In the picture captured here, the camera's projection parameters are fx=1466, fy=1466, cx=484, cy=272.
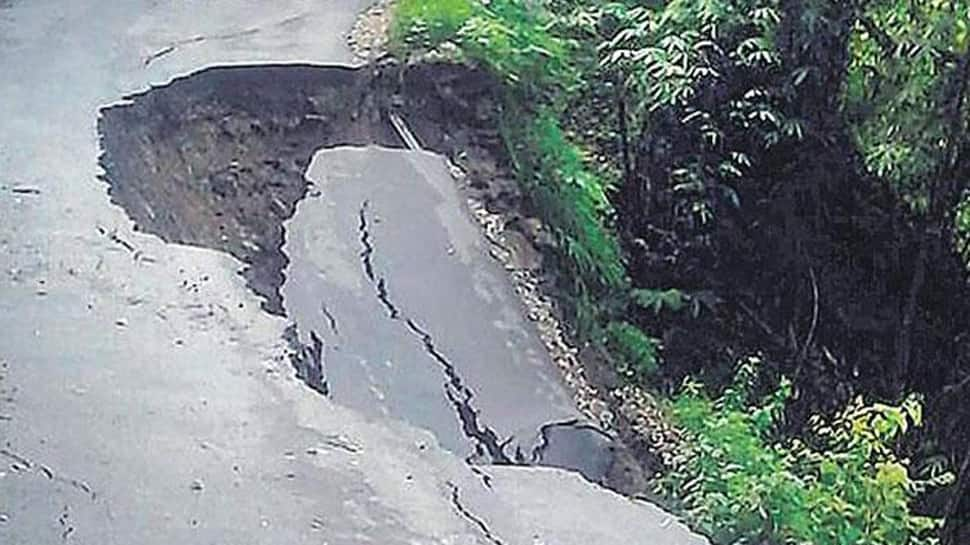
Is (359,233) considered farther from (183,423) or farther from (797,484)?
(797,484)

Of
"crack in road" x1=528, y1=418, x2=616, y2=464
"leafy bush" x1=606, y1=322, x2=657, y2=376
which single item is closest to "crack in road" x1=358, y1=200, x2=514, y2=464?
"crack in road" x1=528, y1=418, x2=616, y2=464

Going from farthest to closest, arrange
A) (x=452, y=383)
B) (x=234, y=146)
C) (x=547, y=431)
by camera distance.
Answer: (x=234, y=146) < (x=452, y=383) < (x=547, y=431)

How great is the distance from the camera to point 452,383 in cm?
657

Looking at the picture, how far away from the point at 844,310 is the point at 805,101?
1354mm

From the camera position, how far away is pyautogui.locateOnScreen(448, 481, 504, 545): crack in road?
4.71 meters

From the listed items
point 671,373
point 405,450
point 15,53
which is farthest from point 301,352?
point 15,53

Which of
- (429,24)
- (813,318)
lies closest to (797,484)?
(813,318)

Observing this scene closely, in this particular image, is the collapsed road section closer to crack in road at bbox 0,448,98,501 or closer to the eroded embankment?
the eroded embankment

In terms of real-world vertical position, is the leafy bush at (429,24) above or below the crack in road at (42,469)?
above

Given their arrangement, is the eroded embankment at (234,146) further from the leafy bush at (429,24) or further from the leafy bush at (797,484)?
the leafy bush at (797,484)

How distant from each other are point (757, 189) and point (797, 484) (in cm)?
373

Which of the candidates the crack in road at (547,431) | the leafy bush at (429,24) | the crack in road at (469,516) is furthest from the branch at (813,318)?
the crack in road at (469,516)

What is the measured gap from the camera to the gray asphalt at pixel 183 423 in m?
4.63

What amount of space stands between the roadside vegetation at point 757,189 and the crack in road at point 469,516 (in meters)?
2.79
